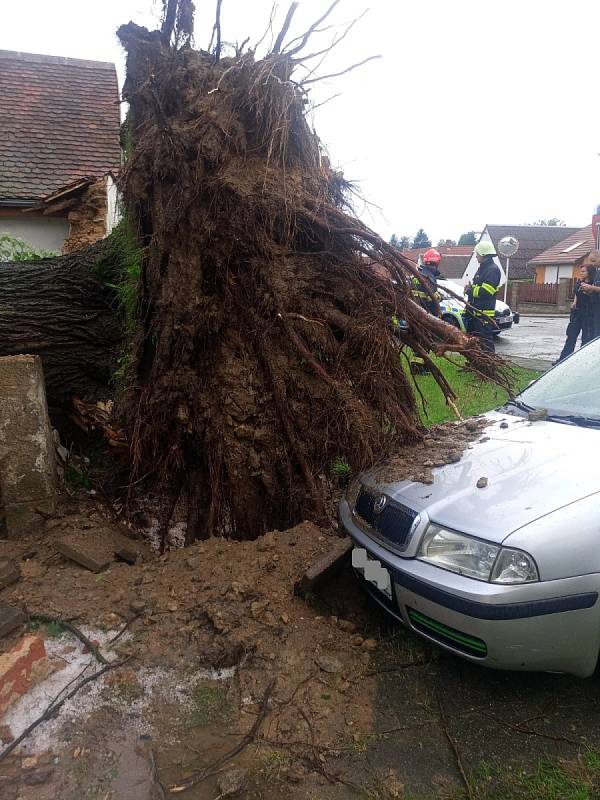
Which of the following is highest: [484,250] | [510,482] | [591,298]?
[484,250]

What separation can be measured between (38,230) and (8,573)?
10972 millimetres

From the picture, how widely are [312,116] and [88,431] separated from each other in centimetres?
308

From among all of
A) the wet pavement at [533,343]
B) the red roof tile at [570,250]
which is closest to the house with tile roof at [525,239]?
the red roof tile at [570,250]

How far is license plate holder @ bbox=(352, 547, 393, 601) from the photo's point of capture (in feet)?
9.89

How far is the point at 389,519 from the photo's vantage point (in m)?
3.15

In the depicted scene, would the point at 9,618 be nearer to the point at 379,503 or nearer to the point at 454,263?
the point at 379,503

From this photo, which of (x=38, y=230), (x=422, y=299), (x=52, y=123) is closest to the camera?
(x=422, y=299)

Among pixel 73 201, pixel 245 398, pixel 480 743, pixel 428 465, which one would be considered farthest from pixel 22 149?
pixel 480 743

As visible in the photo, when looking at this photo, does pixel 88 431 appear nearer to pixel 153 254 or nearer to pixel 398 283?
pixel 153 254

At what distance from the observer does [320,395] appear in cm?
435

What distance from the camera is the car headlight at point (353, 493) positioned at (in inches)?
142

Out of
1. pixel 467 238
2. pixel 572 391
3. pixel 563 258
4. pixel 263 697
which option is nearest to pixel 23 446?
pixel 263 697

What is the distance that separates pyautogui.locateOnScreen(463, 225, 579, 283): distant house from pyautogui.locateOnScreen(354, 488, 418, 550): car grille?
167 feet

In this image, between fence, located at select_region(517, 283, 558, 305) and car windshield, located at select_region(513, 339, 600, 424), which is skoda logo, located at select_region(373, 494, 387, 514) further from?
fence, located at select_region(517, 283, 558, 305)
